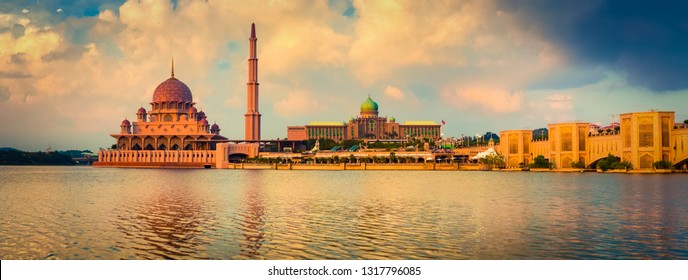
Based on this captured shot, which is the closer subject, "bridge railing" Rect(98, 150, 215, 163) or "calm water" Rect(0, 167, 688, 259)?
"calm water" Rect(0, 167, 688, 259)

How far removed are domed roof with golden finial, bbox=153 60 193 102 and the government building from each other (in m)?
36.0

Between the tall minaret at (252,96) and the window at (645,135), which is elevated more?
the tall minaret at (252,96)

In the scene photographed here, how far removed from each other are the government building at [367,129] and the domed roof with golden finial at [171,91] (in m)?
36.0

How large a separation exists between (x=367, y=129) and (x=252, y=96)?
44414 millimetres

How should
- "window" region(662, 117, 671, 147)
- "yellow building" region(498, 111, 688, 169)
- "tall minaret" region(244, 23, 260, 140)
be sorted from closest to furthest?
"yellow building" region(498, 111, 688, 169), "window" region(662, 117, 671, 147), "tall minaret" region(244, 23, 260, 140)

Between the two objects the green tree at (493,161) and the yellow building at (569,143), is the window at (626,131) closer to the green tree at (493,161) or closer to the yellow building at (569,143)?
the yellow building at (569,143)

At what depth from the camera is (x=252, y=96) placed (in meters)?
127

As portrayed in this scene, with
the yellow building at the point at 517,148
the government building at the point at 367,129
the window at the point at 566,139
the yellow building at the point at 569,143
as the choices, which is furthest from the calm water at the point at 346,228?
the government building at the point at 367,129

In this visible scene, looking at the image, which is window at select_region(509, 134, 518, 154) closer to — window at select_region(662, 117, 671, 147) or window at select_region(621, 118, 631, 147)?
window at select_region(621, 118, 631, 147)

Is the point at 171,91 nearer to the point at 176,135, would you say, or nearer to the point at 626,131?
the point at 176,135

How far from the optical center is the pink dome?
134 m

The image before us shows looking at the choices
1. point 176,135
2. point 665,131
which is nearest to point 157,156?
point 176,135

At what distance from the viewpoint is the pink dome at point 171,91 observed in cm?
13412

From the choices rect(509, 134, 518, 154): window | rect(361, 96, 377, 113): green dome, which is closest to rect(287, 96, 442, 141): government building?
rect(361, 96, 377, 113): green dome
